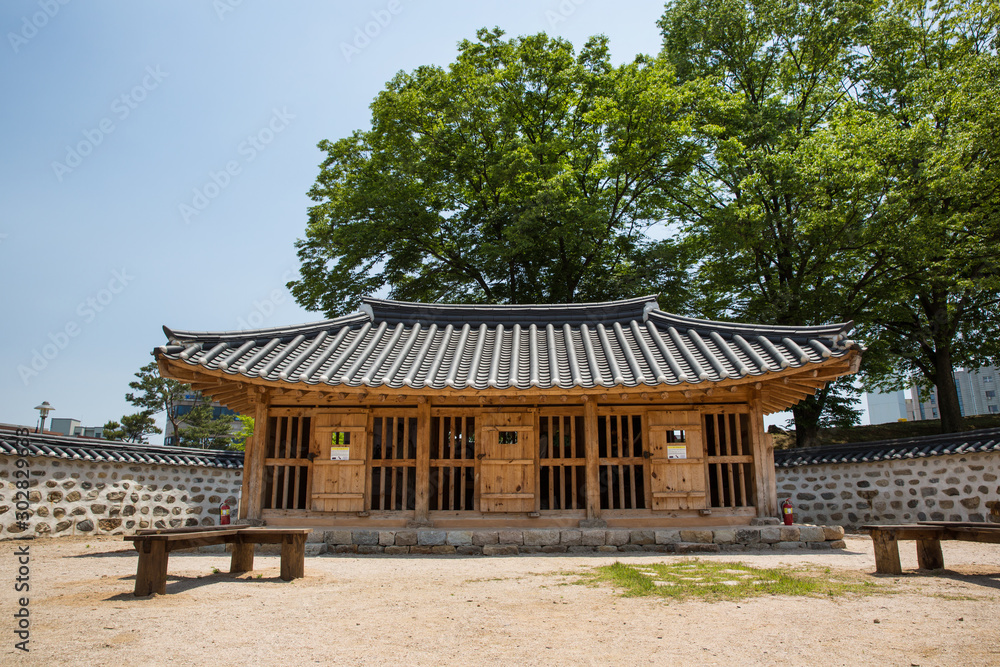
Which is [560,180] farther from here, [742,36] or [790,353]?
[790,353]

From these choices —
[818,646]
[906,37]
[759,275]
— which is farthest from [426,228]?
[818,646]

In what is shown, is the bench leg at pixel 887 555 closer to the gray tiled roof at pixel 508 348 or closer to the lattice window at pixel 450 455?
the gray tiled roof at pixel 508 348

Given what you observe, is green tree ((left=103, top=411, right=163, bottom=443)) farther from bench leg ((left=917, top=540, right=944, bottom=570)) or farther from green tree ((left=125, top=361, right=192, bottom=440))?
bench leg ((left=917, top=540, right=944, bottom=570))

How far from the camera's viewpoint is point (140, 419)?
1229 inches

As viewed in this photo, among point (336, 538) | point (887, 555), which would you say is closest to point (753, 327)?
point (887, 555)

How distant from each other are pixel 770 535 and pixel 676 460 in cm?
180

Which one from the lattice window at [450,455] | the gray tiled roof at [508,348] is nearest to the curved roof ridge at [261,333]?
the gray tiled roof at [508,348]

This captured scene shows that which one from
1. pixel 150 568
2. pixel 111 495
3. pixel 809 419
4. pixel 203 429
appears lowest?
pixel 150 568

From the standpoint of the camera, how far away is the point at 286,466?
433 inches

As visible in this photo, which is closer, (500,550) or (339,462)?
(500,550)

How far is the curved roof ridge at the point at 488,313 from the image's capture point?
44.2 ft

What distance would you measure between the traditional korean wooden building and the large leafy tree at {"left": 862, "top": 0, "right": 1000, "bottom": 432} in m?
10.4

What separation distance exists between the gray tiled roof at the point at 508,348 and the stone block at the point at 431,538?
7.67 ft

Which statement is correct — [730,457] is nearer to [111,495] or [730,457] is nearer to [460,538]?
[460,538]
